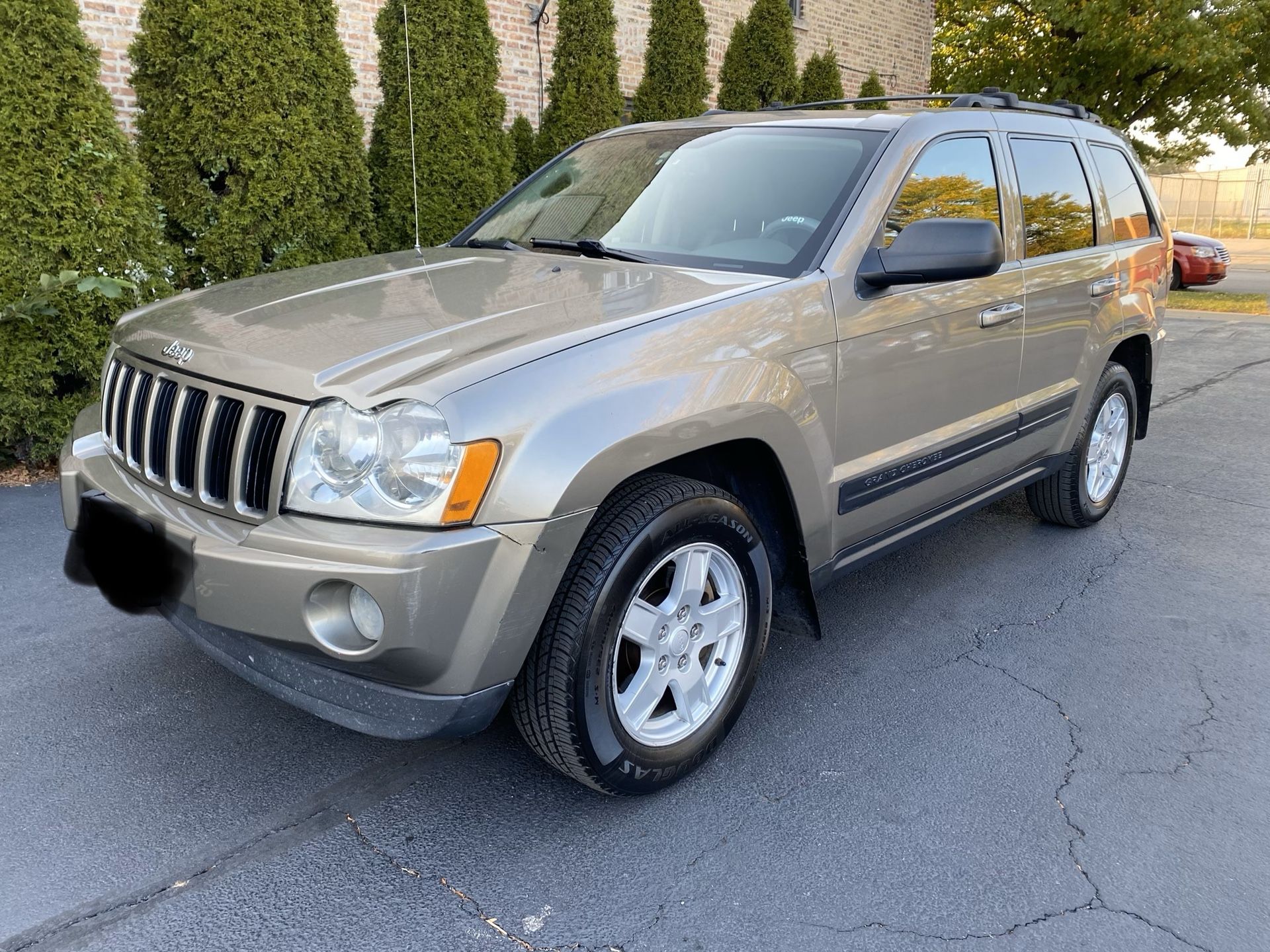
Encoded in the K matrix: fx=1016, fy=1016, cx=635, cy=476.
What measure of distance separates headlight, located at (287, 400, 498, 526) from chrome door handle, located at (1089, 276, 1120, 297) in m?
Answer: 3.16

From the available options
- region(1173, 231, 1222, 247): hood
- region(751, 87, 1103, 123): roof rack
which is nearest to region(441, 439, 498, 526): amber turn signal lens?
region(751, 87, 1103, 123): roof rack

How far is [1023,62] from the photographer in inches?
627

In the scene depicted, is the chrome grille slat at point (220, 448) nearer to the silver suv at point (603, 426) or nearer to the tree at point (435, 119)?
the silver suv at point (603, 426)

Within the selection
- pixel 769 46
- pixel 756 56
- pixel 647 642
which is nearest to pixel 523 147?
pixel 756 56

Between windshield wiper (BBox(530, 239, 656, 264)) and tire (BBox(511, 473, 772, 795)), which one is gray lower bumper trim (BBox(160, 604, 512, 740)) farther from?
windshield wiper (BBox(530, 239, 656, 264))

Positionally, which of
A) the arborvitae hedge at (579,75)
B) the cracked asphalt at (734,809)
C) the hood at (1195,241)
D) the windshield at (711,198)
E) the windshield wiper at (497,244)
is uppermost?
the arborvitae hedge at (579,75)

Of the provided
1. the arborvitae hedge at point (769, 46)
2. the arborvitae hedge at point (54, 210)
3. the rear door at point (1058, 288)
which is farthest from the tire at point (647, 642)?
the arborvitae hedge at point (769, 46)

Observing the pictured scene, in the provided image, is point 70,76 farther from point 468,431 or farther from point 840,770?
point 840,770

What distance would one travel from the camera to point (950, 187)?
3.57m

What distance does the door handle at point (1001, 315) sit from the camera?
3582 millimetres

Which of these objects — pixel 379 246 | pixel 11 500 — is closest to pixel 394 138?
pixel 379 246

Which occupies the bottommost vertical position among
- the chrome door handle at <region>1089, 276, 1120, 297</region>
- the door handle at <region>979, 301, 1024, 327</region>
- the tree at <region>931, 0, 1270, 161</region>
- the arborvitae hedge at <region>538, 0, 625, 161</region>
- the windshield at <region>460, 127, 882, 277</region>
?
the door handle at <region>979, 301, 1024, 327</region>

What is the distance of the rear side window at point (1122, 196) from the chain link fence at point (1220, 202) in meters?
32.8

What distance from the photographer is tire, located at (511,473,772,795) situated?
2406 mm
